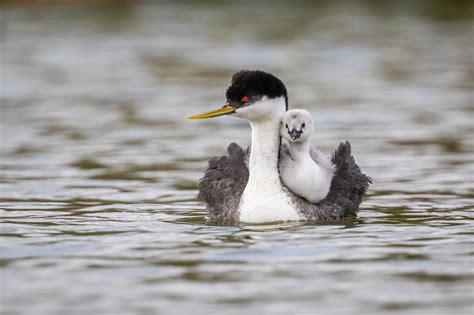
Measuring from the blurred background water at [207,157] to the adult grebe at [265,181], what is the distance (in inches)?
9.3

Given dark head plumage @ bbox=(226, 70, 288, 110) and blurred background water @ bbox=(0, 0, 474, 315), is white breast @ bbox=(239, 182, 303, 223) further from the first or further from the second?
dark head plumage @ bbox=(226, 70, 288, 110)

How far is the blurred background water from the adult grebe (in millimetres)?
237

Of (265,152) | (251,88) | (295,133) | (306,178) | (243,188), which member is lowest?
(243,188)

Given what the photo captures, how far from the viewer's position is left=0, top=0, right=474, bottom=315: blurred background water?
30.4 ft

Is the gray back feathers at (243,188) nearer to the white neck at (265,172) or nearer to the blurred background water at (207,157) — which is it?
the white neck at (265,172)

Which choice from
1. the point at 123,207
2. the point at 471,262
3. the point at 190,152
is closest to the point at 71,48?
the point at 190,152

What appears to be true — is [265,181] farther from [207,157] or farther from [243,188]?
[207,157]

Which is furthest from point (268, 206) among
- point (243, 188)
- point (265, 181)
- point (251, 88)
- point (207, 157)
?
point (207, 157)

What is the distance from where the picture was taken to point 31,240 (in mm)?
11336

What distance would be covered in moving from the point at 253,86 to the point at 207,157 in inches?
220

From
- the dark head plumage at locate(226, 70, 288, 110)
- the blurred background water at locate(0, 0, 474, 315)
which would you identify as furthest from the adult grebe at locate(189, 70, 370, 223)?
the blurred background water at locate(0, 0, 474, 315)

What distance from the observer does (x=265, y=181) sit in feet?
39.0

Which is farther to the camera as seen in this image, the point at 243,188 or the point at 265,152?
the point at 243,188

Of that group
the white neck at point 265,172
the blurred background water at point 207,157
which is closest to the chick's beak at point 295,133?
the white neck at point 265,172
